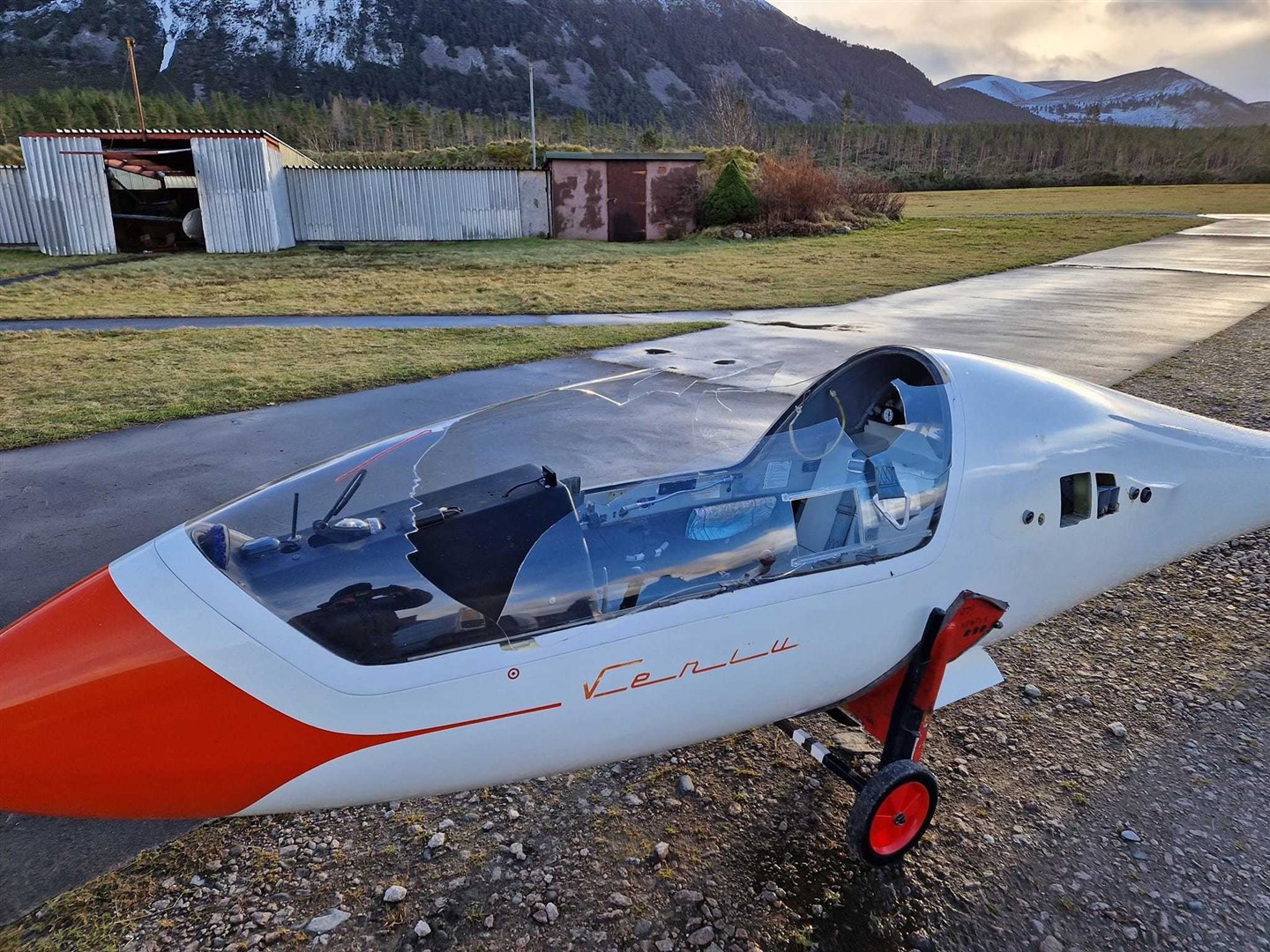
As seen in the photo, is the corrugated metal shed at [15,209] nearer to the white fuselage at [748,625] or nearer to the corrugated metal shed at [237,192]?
the corrugated metal shed at [237,192]

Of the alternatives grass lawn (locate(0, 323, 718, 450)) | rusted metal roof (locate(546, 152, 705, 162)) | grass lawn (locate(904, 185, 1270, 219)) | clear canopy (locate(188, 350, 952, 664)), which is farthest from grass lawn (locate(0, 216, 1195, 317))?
grass lawn (locate(904, 185, 1270, 219))

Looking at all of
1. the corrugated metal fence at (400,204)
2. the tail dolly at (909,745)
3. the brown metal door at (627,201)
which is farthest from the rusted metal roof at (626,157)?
the tail dolly at (909,745)

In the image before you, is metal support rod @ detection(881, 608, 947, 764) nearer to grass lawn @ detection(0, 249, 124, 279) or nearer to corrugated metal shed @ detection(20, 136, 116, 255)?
grass lawn @ detection(0, 249, 124, 279)

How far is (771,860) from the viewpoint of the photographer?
8.70ft

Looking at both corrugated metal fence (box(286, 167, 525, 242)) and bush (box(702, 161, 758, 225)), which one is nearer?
corrugated metal fence (box(286, 167, 525, 242))

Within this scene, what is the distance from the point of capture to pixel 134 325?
12.5 meters

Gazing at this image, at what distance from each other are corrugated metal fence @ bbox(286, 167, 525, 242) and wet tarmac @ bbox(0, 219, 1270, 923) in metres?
14.5

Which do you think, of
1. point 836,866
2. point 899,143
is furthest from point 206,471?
point 899,143

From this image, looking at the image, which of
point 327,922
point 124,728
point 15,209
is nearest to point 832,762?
point 327,922

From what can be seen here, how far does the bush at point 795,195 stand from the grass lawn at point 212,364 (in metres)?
18.4

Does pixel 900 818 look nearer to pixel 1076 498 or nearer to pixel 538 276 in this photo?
pixel 1076 498

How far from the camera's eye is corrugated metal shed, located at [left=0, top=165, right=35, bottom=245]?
22938 millimetres

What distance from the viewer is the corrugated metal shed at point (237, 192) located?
22656 mm

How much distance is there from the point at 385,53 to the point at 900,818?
170 metres
